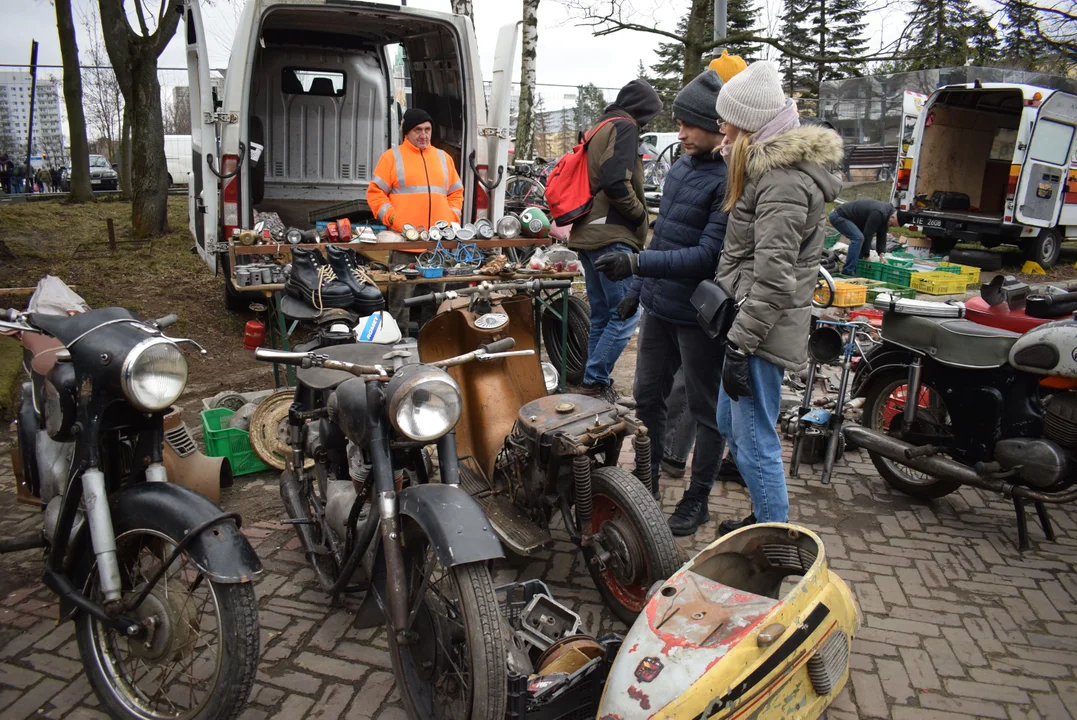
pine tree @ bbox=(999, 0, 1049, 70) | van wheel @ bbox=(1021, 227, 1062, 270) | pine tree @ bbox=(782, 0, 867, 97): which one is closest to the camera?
van wheel @ bbox=(1021, 227, 1062, 270)

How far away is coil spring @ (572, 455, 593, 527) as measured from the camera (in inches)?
111

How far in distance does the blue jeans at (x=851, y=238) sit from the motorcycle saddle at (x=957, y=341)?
20.9 ft

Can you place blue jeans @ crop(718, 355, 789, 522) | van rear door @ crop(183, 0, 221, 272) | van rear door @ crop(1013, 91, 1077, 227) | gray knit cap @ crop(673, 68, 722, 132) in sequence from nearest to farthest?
blue jeans @ crop(718, 355, 789, 522) < gray knit cap @ crop(673, 68, 722, 132) < van rear door @ crop(183, 0, 221, 272) < van rear door @ crop(1013, 91, 1077, 227)

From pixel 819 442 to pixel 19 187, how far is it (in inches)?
1054

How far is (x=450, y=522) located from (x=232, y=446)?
8.38 feet

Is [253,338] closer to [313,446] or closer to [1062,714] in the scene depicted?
[313,446]

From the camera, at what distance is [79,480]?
2.42 meters

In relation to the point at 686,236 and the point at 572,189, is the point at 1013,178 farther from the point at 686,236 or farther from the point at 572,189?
the point at 686,236

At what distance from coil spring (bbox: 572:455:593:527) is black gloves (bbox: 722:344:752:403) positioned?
62 centimetres

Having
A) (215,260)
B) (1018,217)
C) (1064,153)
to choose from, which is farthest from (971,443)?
(1064,153)

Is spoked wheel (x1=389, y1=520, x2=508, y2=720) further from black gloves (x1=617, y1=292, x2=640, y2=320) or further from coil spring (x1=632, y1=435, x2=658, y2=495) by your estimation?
black gloves (x1=617, y1=292, x2=640, y2=320)

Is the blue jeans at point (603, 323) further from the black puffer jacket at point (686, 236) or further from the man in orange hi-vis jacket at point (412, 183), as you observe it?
the black puffer jacket at point (686, 236)

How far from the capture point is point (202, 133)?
623 cm

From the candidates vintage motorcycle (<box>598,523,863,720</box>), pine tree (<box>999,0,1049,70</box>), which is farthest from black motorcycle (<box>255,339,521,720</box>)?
pine tree (<box>999,0,1049,70</box>)
